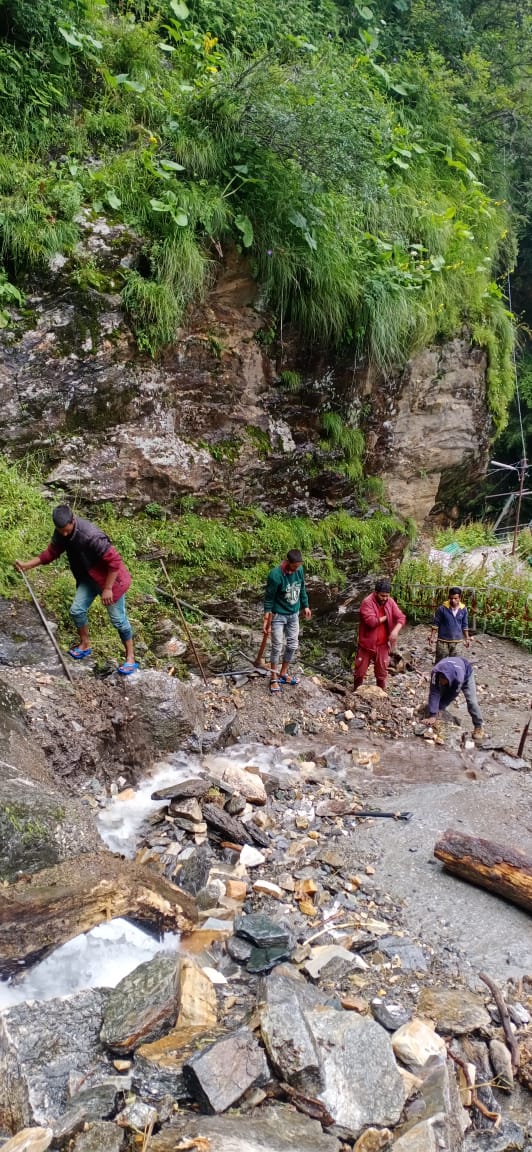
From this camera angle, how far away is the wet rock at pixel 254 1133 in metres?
2.27

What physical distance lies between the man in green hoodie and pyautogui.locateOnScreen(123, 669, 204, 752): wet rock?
5.40 feet

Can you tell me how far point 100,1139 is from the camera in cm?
231

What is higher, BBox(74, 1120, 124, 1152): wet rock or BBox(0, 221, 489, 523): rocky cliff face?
BBox(0, 221, 489, 523): rocky cliff face

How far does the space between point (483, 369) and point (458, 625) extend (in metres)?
5.91

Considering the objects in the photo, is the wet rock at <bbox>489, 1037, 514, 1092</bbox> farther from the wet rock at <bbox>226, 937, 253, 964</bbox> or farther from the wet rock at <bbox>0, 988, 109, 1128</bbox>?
the wet rock at <bbox>0, 988, 109, 1128</bbox>

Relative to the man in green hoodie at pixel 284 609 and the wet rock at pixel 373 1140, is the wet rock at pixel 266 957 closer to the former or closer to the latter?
the wet rock at pixel 373 1140

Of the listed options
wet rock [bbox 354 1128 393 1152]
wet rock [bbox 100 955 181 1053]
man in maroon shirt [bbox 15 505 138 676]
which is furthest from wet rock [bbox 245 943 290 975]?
man in maroon shirt [bbox 15 505 138 676]

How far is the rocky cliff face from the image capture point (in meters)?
7.07

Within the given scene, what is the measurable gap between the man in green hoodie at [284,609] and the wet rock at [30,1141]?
493cm

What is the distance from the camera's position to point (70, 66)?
25.6 feet

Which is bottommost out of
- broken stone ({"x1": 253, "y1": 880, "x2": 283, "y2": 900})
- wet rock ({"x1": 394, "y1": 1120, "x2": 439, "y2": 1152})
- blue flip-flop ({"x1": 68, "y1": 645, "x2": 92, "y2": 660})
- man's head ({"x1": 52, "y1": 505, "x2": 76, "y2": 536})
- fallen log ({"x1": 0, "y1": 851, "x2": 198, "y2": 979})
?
blue flip-flop ({"x1": 68, "y1": 645, "x2": 92, "y2": 660})

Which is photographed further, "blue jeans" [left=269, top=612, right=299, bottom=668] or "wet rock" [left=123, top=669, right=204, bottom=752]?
"blue jeans" [left=269, top=612, right=299, bottom=668]

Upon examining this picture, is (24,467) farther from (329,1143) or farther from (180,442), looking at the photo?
(329,1143)

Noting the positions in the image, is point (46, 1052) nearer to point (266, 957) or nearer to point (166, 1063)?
point (166, 1063)
